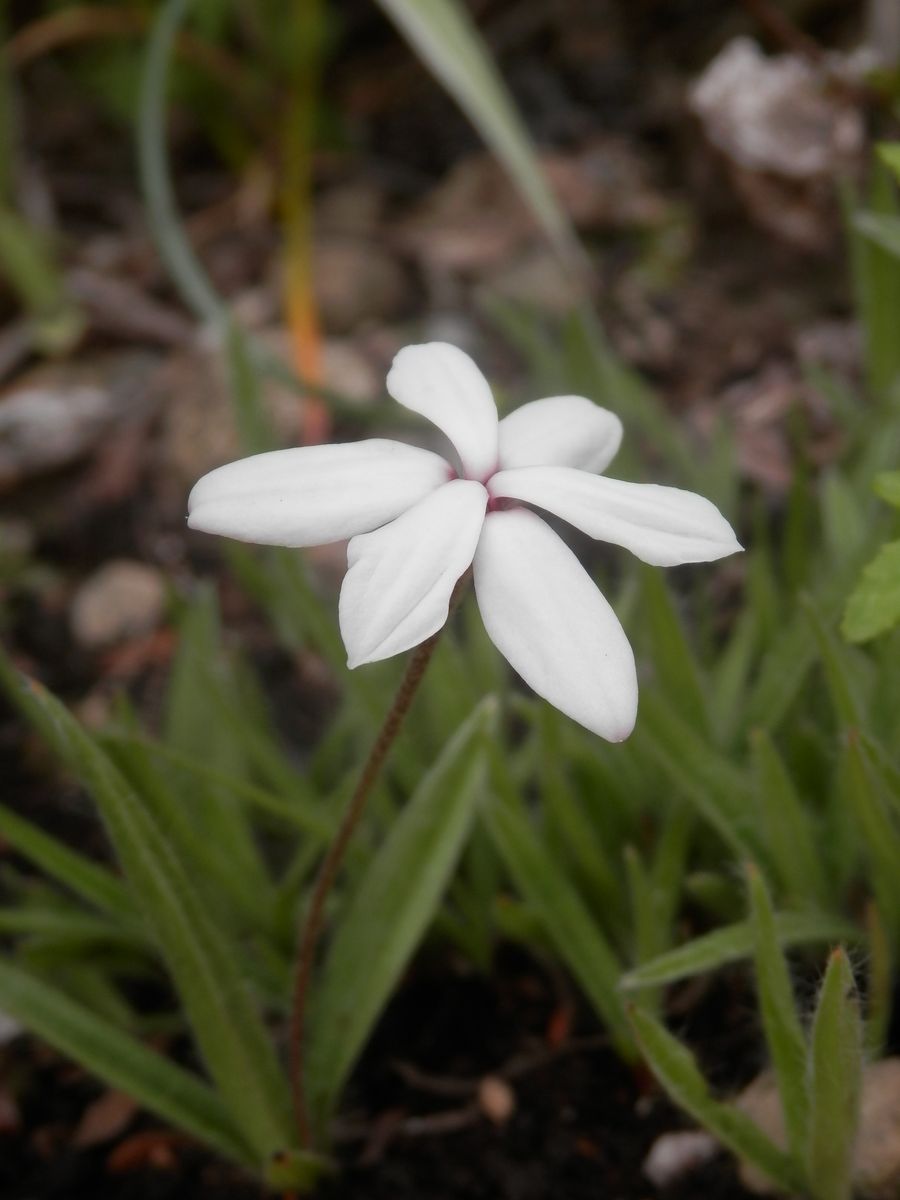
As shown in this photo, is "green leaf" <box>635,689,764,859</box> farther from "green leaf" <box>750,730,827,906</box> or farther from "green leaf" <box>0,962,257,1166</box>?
"green leaf" <box>0,962,257,1166</box>

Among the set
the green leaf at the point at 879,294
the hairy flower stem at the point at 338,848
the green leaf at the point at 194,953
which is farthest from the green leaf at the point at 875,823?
the green leaf at the point at 879,294

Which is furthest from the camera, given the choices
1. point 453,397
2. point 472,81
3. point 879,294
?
point 472,81

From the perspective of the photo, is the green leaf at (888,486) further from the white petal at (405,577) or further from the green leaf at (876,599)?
the white petal at (405,577)

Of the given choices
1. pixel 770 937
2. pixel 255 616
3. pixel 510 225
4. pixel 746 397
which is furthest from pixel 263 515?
pixel 510 225

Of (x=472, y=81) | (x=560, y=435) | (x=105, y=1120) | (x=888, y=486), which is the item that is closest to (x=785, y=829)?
(x=888, y=486)

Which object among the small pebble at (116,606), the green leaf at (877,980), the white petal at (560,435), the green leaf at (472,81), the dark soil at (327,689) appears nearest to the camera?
the white petal at (560,435)

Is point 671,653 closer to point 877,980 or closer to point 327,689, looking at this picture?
point 877,980
